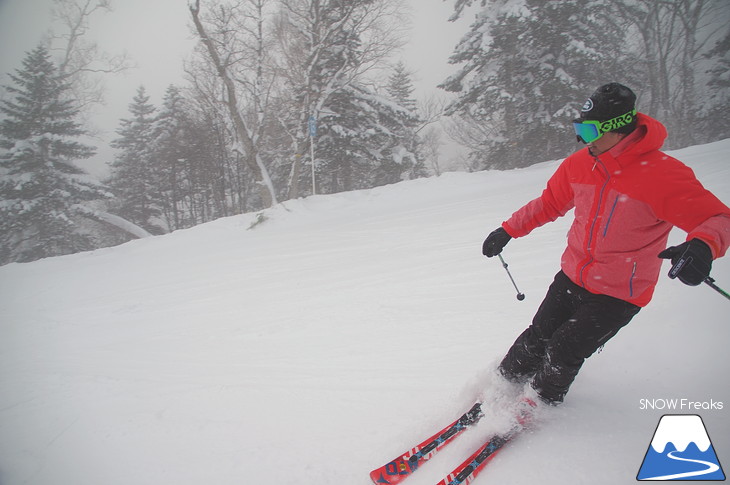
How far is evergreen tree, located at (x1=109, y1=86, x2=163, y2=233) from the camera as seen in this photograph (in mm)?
24422

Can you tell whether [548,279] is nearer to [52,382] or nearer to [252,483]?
[252,483]

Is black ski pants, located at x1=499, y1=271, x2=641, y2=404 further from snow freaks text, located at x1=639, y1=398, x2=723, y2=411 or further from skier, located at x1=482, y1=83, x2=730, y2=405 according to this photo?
snow freaks text, located at x1=639, y1=398, x2=723, y2=411

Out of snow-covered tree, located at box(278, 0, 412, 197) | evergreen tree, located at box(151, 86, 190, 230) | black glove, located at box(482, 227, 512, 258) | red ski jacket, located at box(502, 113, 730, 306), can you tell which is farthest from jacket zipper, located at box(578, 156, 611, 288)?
evergreen tree, located at box(151, 86, 190, 230)

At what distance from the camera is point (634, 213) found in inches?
61.6

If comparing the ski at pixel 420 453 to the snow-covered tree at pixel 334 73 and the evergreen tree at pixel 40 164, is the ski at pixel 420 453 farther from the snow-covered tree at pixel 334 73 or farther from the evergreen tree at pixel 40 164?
the evergreen tree at pixel 40 164

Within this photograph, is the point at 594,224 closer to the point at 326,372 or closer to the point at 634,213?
the point at 634,213

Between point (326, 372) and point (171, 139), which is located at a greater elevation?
point (171, 139)

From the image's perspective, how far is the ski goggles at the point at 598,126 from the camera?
156 cm

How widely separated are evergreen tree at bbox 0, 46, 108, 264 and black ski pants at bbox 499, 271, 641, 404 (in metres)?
22.7

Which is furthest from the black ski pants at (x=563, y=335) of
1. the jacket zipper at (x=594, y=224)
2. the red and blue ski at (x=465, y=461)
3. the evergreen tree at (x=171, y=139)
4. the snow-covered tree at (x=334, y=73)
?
the evergreen tree at (x=171, y=139)

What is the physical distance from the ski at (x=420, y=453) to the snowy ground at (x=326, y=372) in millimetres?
56

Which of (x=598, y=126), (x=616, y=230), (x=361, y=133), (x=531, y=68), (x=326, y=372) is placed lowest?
(x=326, y=372)

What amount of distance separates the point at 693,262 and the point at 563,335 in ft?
2.21

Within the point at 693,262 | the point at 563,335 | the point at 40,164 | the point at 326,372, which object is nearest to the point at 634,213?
the point at 693,262
